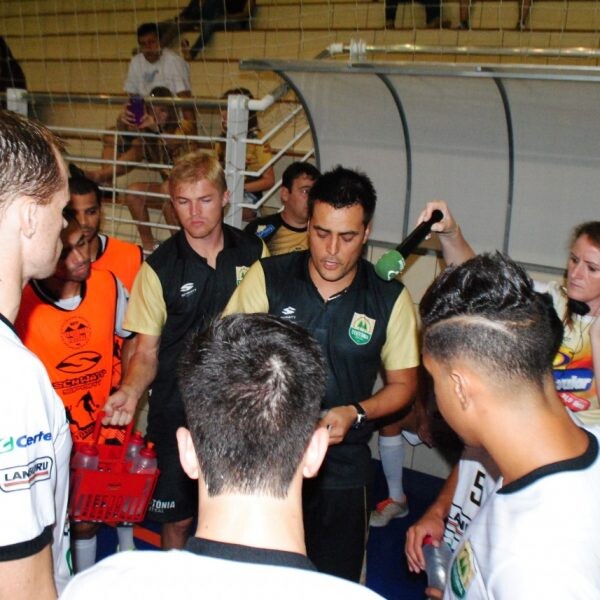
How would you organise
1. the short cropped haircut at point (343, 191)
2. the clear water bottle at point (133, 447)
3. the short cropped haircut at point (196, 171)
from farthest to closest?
the short cropped haircut at point (196, 171), the clear water bottle at point (133, 447), the short cropped haircut at point (343, 191)

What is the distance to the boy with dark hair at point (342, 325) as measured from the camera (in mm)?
2990

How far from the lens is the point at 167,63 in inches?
298

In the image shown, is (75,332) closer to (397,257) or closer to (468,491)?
(397,257)

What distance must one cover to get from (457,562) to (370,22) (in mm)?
6924

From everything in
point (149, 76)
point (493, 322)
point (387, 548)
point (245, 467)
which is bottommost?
point (387, 548)

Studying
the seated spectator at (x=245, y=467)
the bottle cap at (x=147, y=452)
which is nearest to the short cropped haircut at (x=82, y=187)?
the bottle cap at (x=147, y=452)

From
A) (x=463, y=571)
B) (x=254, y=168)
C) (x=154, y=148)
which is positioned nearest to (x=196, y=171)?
(x=463, y=571)

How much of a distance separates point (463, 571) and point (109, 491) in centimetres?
183

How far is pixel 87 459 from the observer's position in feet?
10.1

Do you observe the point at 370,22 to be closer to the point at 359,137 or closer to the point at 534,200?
the point at 359,137

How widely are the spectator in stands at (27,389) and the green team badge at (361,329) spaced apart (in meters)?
1.51

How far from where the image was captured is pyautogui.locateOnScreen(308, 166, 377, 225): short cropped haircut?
2.99 m

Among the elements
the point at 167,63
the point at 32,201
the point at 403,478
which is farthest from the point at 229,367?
the point at 167,63

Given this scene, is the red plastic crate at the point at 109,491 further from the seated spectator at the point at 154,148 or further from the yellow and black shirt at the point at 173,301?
the seated spectator at the point at 154,148
